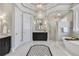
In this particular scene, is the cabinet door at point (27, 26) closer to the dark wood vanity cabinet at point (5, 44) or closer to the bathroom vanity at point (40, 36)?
the bathroom vanity at point (40, 36)

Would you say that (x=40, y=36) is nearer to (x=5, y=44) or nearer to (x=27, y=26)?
(x=27, y=26)

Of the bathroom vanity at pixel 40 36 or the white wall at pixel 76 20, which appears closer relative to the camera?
the white wall at pixel 76 20

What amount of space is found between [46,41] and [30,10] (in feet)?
2.72

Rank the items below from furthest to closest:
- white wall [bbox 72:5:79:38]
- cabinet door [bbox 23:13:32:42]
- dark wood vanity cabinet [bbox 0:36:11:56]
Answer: dark wood vanity cabinet [bbox 0:36:11:56] < cabinet door [bbox 23:13:32:42] < white wall [bbox 72:5:79:38]

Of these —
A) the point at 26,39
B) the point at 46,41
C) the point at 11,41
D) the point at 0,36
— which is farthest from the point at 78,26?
the point at 11,41

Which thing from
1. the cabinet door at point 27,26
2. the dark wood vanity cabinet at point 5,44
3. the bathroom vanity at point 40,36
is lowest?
the dark wood vanity cabinet at point 5,44

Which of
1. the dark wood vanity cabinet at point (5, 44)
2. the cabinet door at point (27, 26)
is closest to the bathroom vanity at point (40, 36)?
the cabinet door at point (27, 26)

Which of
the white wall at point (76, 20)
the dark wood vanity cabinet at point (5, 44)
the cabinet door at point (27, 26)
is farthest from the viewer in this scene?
the dark wood vanity cabinet at point (5, 44)

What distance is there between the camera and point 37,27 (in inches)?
94.0

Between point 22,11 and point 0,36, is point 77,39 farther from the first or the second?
point 0,36

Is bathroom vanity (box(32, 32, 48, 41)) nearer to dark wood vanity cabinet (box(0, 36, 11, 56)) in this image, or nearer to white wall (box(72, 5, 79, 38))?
white wall (box(72, 5, 79, 38))

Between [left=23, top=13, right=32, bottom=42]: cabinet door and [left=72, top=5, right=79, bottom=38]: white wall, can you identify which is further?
[left=23, top=13, right=32, bottom=42]: cabinet door

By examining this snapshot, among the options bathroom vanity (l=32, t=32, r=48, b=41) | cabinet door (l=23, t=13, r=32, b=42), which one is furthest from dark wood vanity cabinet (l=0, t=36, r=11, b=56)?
bathroom vanity (l=32, t=32, r=48, b=41)

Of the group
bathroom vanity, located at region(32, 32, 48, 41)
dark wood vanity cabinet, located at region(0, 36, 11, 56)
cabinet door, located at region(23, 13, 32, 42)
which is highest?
cabinet door, located at region(23, 13, 32, 42)
